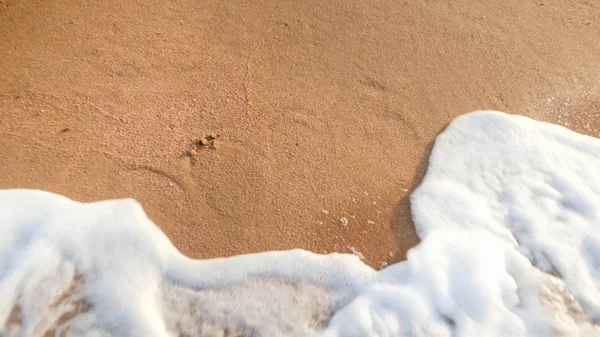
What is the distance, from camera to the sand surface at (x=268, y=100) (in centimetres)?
181

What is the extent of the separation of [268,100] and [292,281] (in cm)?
87

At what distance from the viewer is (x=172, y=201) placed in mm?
1791

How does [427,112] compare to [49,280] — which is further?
[427,112]

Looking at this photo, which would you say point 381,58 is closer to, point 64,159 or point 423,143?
point 423,143

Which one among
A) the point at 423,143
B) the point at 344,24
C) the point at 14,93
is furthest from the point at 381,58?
the point at 14,93

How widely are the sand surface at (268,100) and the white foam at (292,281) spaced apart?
8cm

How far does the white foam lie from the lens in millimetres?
1600

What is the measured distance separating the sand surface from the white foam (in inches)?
3.1

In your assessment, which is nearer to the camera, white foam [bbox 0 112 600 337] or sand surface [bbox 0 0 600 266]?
white foam [bbox 0 112 600 337]

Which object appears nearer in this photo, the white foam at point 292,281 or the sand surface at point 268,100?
the white foam at point 292,281

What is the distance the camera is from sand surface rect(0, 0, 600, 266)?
181cm

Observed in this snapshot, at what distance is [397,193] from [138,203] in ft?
3.62

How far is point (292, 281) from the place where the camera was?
1714 mm

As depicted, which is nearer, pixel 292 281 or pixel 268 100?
pixel 292 281
